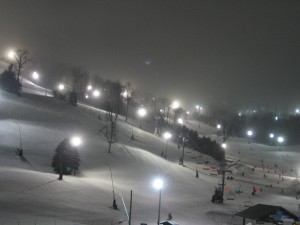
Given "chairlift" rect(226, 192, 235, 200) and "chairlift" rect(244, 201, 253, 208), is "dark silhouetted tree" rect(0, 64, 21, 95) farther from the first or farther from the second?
"chairlift" rect(244, 201, 253, 208)

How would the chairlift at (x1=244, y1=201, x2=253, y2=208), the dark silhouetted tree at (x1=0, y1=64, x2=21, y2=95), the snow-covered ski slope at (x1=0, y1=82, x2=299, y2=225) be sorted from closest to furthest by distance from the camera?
the snow-covered ski slope at (x1=0, y1=82, x2=299, y2=225) → the chairlift at (x1=244, y1=201, x2=253, y2=208) → the dark silhouetted tree at (x1=0, y1=64, x2=21, y2=95)

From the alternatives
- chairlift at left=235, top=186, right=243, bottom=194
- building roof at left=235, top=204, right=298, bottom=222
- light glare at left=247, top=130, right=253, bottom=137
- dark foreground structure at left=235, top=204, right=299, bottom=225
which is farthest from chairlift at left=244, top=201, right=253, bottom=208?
light glare at left=247, top=130, right=253, bottom=137

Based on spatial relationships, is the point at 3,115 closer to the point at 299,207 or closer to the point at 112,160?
the point at 112,160

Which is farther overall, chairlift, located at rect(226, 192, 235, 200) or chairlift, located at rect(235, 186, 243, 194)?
chairlift, located at rect(235, 186, 243, 194)

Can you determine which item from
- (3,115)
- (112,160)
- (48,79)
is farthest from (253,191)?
(48,79)

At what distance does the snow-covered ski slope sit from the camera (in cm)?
4238

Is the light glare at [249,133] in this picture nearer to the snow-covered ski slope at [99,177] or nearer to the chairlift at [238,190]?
the snow-covered ski slope at [99,177]

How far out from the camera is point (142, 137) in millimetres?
99562

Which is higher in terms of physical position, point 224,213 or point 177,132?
point 177,132

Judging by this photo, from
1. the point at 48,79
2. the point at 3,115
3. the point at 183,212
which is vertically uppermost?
the point at 48,79

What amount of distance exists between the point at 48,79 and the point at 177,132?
263 feet

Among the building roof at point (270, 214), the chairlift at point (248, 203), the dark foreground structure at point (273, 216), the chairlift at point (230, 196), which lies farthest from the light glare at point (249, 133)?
the dark foreground structure at point (273, 216)

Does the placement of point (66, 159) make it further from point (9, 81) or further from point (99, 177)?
point (9, 81)

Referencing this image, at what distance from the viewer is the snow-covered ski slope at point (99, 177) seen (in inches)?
1668
